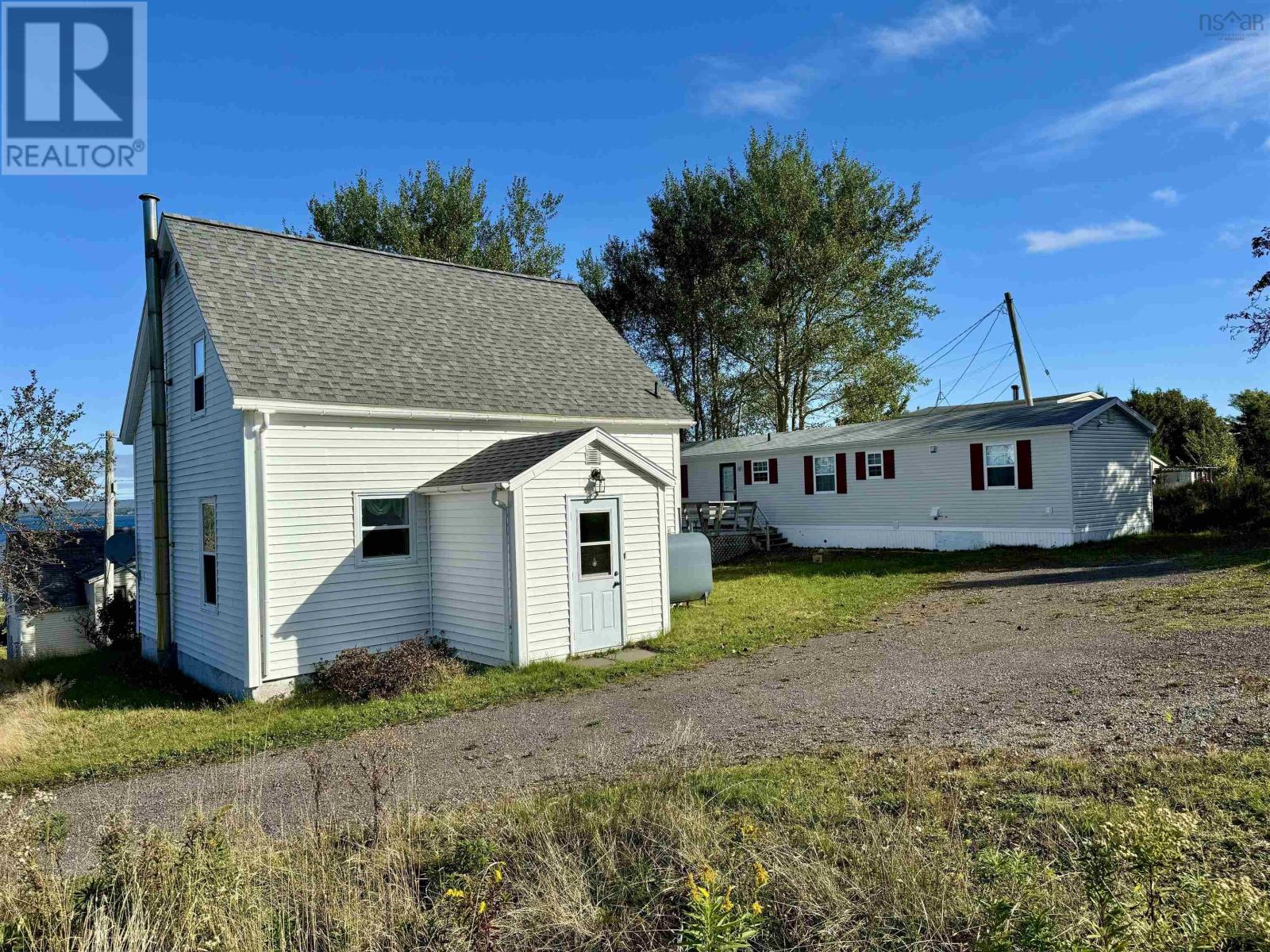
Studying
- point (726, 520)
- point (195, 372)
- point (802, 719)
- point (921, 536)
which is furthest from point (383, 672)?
point (726, 520)

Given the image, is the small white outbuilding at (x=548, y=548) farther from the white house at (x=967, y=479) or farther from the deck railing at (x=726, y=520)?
the deck railing at (x=726, y=520)

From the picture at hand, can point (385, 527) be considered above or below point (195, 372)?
below

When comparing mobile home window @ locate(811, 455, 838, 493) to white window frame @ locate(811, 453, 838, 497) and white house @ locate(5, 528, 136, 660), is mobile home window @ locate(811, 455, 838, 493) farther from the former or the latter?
white house @ locate(5, 528, 136, 660)

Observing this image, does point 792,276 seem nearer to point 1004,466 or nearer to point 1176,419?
point 1004,466

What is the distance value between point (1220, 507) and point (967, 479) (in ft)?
24.8

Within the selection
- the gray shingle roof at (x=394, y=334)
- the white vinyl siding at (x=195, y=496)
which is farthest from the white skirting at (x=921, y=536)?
the white vinyl siding at (x=195, y=496)

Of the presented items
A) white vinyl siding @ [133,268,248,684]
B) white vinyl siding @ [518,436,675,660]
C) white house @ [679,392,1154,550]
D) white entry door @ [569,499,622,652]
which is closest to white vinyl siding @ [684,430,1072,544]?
white house @ [679,392,1154,550]

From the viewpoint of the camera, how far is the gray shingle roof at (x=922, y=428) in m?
21.7

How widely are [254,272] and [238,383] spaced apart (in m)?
3.39

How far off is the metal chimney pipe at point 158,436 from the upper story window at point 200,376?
4.67ft

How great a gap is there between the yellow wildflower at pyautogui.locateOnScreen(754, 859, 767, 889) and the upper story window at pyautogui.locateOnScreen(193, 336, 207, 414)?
11.6 meters

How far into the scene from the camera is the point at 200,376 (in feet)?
42.0

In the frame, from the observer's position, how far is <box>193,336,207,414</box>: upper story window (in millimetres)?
12609

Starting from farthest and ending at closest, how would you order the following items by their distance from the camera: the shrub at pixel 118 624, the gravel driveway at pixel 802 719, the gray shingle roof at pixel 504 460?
the shrub at pixel 118 624
the gray shingle roof at pixel 504 460
the gravel driveway at pixel 802 719
